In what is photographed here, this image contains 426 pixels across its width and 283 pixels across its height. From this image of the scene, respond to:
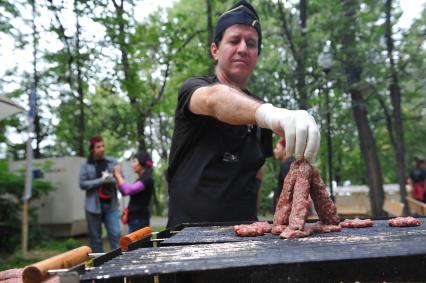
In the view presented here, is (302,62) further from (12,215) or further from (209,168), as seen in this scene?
(209,168)

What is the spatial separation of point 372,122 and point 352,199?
3599 mm

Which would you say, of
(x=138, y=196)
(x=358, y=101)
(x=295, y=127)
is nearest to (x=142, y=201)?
(x=138, y=196)

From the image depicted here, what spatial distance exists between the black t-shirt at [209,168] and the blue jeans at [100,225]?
4469 millimetres

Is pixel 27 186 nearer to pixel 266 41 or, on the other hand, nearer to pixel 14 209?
pixel 14 209

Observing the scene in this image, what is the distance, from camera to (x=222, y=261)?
127cm

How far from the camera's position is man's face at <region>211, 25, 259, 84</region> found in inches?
120

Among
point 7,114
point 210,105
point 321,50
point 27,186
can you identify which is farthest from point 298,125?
point 321,50

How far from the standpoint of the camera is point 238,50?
305cm

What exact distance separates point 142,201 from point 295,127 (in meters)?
5.55

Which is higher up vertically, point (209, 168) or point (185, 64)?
point (185, 64)

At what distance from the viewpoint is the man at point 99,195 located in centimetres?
716

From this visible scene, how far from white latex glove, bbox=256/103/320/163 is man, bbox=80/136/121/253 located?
5541 mm

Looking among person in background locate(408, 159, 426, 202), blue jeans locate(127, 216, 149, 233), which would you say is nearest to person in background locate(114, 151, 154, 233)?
blue jeans locate(127, 216, 149, 233)

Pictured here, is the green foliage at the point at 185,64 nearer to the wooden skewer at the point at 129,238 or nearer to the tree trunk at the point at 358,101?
the tree trunk at the point at 358,101
